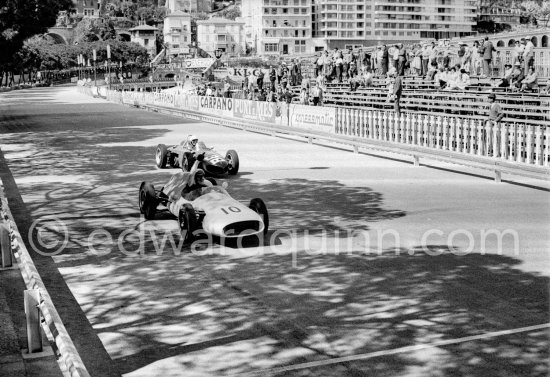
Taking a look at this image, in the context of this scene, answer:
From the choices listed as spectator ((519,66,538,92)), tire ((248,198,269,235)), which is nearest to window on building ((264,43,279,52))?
spectator ((519,66,538,92))

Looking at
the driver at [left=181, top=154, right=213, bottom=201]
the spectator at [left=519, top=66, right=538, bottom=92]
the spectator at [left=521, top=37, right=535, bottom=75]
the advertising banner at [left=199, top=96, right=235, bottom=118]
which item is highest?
the spectator at [left=521, top=37, right=535, bottom=75]

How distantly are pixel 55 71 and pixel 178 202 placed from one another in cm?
14533

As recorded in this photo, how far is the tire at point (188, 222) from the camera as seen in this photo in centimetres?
1172

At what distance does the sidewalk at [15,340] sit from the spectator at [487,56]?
904 inches

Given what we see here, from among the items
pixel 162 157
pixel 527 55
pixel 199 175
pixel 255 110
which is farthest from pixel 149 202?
pixel 255 110

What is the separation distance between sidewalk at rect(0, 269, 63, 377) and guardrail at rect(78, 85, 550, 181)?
11251 millimetres

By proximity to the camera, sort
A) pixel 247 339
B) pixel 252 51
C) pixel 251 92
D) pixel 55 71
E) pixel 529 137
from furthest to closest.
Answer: pixel 252 51, pixel 55 71, pixel 251 92, pixel 529 137, pixel 247 339

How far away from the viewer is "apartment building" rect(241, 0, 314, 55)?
185750 millimetres

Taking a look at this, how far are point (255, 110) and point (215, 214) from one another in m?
22.7

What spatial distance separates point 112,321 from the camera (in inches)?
331

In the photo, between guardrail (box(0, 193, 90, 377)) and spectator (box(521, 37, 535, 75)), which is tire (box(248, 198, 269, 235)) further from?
spectator (box(521, 37, 535, 75))

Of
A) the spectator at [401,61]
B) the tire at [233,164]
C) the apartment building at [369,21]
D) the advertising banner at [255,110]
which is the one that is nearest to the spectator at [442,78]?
the spectator at [401,61]

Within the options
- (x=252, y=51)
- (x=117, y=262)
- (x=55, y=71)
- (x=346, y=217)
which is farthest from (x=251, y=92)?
(x=252, y=51)

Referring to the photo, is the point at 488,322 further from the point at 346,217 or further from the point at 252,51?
the point at 252,51
